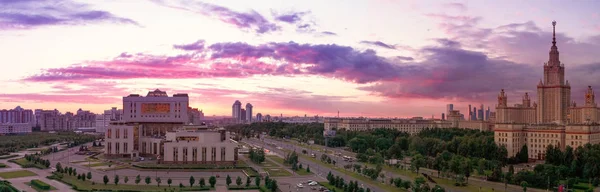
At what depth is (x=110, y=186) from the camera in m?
34.2

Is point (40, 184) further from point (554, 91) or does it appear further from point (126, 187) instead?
point (554, 91)

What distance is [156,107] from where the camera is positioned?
59.2 metres

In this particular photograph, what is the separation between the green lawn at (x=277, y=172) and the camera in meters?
39.8

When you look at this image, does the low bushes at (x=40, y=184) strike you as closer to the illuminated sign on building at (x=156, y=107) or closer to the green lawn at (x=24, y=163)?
the green lawn at (x=24, y=163)

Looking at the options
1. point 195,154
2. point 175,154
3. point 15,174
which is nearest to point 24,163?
point 15,174

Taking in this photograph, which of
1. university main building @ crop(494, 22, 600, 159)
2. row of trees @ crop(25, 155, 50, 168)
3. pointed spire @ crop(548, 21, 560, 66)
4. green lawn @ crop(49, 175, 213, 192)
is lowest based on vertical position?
green lawn @ crop(49, 175, 213, 192)

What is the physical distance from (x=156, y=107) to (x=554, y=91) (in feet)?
142

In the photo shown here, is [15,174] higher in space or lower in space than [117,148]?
lower

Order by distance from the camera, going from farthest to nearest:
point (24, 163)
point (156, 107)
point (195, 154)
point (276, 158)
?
point (156, 107) < point (276, 158) < point (24, 163) < point (195, 154)

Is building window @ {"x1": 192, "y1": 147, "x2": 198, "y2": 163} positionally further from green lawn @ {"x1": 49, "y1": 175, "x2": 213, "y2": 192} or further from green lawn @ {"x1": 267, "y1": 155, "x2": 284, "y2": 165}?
green lawn @ {"x1": 49, "y1": 175, "x2": 213, "y2": 192}

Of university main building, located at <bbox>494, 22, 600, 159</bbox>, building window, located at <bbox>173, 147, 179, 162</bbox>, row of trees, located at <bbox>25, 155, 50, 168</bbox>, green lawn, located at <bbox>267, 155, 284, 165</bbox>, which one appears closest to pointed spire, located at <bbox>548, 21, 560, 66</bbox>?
university main building, located at <bbox>494, 22, 600, 159</bbox>

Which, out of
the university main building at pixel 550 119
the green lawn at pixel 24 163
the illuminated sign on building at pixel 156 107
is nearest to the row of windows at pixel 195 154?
the green lawn at pixel 24 163

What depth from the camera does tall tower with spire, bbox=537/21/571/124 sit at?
199ft

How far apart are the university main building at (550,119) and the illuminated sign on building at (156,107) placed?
109ft
